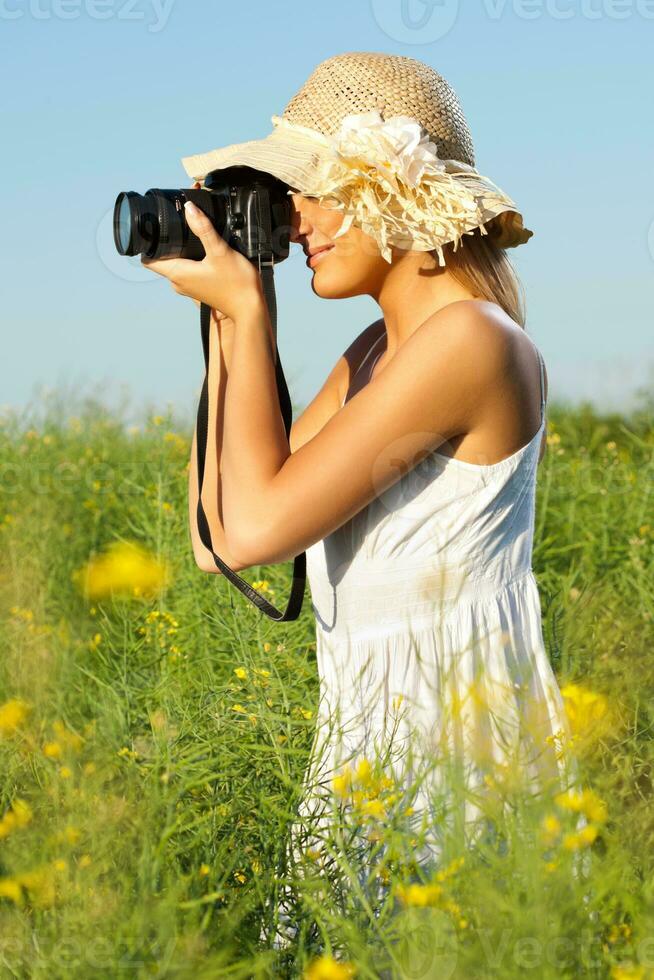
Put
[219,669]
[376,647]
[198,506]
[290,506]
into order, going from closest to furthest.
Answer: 1. [290,506]
2. [376,647]
3. [198,506]
4. [219,669]

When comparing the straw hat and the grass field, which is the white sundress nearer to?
the grass field

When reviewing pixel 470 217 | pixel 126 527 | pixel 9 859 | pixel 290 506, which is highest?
pixel 470 217

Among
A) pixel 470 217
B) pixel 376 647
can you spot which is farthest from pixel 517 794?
pixel 470 217

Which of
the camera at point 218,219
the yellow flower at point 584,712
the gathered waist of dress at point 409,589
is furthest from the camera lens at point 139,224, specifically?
the yellow flower at point 584,712

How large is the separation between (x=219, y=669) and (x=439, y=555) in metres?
1.02

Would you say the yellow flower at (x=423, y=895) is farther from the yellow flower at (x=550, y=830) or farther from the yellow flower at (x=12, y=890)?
the yellow flower at (x=12, y=890)

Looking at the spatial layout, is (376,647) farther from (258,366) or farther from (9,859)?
(9,859)

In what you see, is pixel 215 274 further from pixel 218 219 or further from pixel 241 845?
pixel 241 845

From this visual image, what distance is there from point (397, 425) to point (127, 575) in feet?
4.85

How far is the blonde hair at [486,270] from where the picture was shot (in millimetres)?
1434

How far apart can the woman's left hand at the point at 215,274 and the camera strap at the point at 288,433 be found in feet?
0.19

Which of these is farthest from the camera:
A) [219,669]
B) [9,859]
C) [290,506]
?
[219,669]

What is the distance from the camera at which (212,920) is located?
1054mm

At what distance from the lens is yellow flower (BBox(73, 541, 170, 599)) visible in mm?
2546
